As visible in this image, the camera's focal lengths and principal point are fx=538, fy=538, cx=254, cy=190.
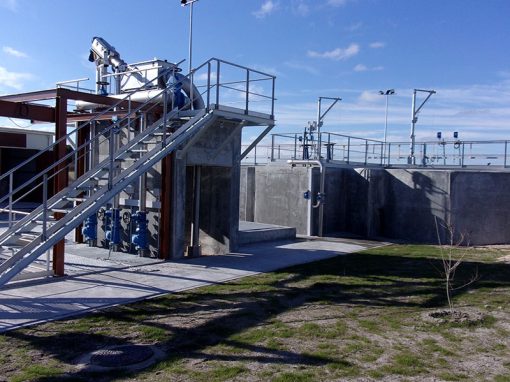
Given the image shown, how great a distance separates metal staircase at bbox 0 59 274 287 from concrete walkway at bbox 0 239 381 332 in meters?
0.71

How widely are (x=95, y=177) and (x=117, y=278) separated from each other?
83.0 inches

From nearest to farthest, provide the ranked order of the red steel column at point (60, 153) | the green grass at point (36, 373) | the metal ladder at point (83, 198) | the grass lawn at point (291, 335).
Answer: the green grass at point (36, 373)
the grass lawn at point (291, 335)
the metal ladder at point (83, 198)
the red steel column at point (60, 153)

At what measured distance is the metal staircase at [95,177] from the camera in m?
8.76

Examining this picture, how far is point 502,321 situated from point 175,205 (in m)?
7.83

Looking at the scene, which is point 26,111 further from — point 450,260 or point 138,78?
point 450,260

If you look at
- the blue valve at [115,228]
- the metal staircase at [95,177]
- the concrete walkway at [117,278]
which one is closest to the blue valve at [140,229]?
the concrete walkway at [117,278]

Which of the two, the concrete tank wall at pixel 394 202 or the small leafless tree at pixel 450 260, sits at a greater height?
the concrete tank wall at pixel 394 202

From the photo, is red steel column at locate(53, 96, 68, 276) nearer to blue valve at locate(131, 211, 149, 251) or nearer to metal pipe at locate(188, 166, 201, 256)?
blue valve at locate(131, 211, 149, 251)

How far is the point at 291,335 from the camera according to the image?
745cm

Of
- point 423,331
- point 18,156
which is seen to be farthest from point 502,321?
point 18,156

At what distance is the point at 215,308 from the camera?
8852mm

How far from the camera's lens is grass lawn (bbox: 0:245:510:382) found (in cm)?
609

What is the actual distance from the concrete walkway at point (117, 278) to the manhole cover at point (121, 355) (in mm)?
1834

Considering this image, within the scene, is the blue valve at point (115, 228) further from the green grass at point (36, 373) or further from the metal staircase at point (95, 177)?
the green grass at point (36, 373)
